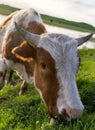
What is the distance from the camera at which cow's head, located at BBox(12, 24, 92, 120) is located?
814 cm

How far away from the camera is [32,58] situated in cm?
959

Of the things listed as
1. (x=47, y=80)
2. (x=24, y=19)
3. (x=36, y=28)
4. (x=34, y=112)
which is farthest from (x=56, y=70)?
(x=24, y=19)

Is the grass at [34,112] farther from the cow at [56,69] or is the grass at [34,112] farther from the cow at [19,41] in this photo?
the cow at [19,41]

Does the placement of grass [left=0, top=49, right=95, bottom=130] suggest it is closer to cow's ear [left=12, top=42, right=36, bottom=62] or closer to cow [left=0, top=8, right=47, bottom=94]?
cow [left=0, top=8, right=47, bottom=94]

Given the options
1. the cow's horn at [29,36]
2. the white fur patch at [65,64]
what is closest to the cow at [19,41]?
the cow's horn at [29,36]

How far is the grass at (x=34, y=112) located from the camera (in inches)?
339

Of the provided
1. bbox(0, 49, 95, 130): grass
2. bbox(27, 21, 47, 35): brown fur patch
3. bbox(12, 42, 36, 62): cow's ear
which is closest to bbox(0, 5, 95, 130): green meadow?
bbox(0, 49, 95, 130): grass

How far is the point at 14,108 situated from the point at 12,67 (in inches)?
78.5

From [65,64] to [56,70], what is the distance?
212mm

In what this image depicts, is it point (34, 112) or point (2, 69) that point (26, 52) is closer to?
point (34, 112)

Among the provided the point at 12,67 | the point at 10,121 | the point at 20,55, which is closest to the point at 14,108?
the point at 10,121

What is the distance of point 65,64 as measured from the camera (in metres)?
8.58

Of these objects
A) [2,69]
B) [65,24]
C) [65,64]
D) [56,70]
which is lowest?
[65,24]

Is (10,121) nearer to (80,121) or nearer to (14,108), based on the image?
(14,108)
